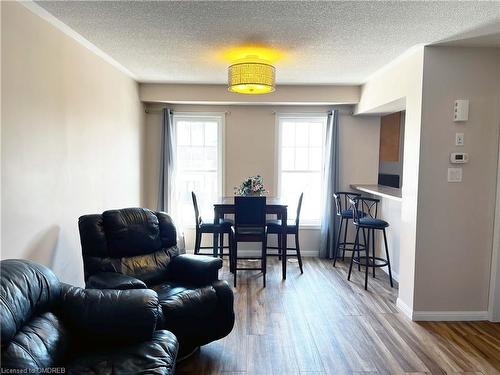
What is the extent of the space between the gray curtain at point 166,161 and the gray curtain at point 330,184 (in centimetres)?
226

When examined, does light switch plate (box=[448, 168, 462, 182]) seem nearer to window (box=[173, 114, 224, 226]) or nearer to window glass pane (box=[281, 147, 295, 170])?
window glass pane (box=[281, 147, 295, 170])

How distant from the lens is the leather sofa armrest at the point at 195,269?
8.98ft

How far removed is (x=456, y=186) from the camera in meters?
3.17

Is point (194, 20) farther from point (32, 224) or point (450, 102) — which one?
point (450, 102)

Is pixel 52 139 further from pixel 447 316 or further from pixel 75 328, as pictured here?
pixel 447 316

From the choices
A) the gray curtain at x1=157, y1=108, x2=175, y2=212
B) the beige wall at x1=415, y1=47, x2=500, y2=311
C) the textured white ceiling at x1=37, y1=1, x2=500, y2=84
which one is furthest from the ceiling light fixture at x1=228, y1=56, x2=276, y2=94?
the gray curtain at x1=157, y1=108, x2=175, y2=212

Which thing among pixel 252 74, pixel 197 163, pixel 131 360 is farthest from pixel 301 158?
pixel 131 360

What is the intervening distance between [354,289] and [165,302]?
Result: 242cm

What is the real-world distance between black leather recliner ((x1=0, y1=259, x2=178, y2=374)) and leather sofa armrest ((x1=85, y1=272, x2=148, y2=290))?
34 centimetres

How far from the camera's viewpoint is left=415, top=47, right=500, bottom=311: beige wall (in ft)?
10.2

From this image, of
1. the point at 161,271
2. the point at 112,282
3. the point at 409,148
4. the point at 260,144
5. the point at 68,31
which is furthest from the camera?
the point at 260,144

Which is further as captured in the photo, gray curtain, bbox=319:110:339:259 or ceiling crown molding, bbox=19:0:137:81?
gray curtain, bbox=319:110:339:259

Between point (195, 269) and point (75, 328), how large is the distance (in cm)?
102

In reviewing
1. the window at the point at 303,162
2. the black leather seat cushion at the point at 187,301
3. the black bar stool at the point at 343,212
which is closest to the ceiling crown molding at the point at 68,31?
the black leather seat cushion at the point at 187,301
